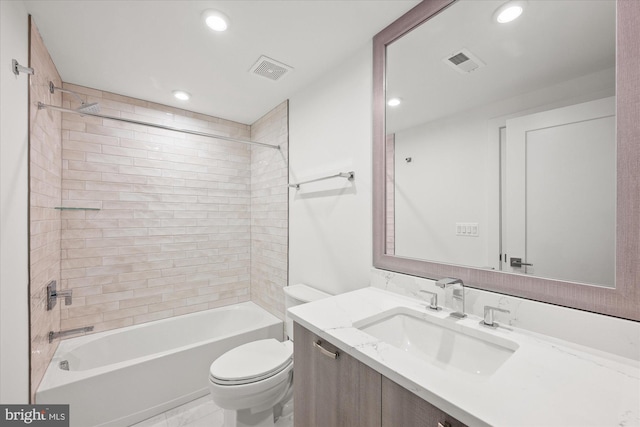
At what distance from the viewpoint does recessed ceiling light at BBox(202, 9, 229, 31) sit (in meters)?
1.40

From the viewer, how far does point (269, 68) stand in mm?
1915

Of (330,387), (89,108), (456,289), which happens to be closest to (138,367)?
(330,387)

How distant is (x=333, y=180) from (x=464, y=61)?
1.01 m

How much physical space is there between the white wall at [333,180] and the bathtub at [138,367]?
897 millimetres

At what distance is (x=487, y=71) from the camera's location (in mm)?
1156

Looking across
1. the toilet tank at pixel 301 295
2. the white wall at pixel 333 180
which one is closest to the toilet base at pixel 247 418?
the toilet tank at pixel 301 295

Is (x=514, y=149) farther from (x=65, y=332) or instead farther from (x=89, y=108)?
(x=65, y=332)

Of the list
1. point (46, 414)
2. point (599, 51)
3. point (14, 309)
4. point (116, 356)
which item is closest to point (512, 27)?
point (599, 51)

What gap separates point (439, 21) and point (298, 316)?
1570 mm

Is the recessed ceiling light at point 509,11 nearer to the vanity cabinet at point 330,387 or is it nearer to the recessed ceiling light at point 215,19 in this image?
the recessed ceiling light at point 215,19

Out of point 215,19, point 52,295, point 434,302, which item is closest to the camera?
point 434,302

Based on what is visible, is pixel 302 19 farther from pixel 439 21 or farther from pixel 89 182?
pixel 89 182

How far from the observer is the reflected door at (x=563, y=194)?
0.85m

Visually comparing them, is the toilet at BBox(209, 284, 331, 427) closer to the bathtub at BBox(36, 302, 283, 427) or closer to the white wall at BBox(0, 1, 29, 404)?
the bathtub at BBox(36, 302, 283, 427)
